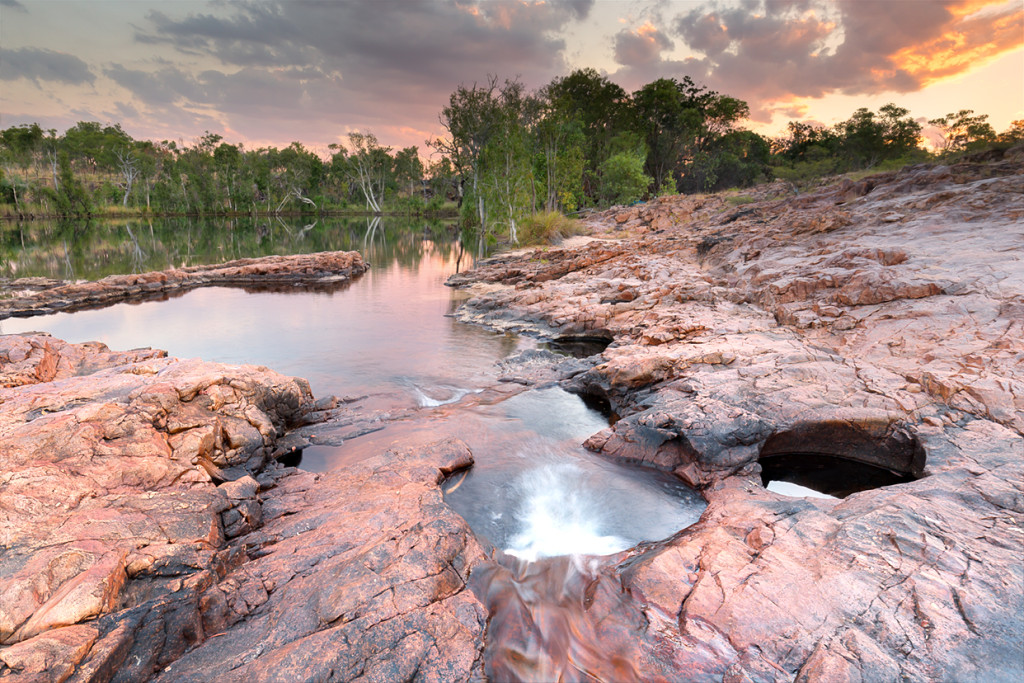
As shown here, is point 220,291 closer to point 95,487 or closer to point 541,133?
point 95,487

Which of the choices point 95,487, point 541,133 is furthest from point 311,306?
point 541,133

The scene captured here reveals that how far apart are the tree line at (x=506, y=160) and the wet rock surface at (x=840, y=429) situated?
18385 millimetres

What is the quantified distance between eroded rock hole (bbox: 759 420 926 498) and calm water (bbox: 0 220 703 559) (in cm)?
163

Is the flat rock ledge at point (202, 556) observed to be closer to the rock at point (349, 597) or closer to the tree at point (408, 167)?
the rock at point (349, 597)

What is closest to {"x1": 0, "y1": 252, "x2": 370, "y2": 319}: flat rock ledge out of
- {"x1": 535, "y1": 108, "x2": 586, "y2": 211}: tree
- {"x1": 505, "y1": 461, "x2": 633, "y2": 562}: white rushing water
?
{"x1": 535, "y1": 108, "x2": 586, "y2": 211}: tree

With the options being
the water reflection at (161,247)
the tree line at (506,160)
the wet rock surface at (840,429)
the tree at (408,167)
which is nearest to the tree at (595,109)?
the tree line at (506,160)

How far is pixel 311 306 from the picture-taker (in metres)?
19.7

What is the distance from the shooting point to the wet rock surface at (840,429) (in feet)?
11.7

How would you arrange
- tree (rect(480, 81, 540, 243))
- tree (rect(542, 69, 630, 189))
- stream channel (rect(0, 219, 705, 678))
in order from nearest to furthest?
stream channel (rect(0, 219, 705, 678)), tree (rect(480, 81, 540, 243)), tree (rect(542, 69, 630, 189))

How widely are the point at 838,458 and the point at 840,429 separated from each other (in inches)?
24.5

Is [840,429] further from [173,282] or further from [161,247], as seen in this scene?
[161,247]

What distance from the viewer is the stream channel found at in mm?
5633

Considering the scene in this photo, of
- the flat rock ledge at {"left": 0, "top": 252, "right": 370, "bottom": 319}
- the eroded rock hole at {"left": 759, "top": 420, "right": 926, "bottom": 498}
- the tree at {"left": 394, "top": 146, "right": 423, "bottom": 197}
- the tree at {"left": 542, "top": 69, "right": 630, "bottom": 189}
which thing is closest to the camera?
the eroded rock hole at {"left": 759, "top": 420, "right": 926, "bottom": 498}

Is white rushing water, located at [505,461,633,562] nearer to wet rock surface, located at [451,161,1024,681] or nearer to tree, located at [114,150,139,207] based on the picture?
wet rock surface, located at [451,161,1024,681]
